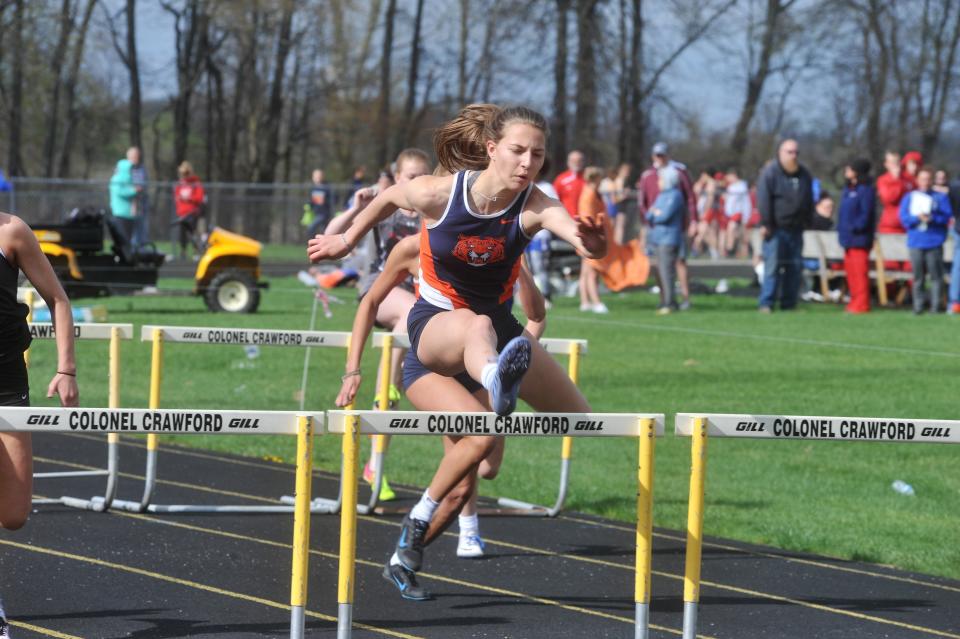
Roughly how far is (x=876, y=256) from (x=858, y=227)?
5.86 feet

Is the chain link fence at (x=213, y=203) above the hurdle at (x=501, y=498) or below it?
above

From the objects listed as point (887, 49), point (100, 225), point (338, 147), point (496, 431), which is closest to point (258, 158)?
point (338, 147)

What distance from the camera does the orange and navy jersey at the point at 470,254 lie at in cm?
538

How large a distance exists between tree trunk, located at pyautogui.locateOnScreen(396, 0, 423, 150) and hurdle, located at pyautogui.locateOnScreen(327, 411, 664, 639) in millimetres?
39591

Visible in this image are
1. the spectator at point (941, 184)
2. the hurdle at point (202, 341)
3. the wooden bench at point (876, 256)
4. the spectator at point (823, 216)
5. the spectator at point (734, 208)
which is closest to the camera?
the hurdle at point (202, 341)

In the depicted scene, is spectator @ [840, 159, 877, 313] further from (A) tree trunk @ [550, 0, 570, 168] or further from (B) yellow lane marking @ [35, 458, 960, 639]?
(A) tree trunk @ [550, 0, 570, 168]

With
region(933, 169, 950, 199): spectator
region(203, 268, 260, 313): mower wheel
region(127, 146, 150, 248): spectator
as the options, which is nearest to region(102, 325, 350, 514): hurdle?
region(203, 268, 260, 313): mower wheel

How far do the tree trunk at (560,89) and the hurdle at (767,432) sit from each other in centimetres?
3330

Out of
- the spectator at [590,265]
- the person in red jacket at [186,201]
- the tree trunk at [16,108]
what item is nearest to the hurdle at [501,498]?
the spectator at [590,265]

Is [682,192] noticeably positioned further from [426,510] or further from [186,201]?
[426,510]

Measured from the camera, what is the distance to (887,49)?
1630 inches

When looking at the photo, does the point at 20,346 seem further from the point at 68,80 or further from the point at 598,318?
the point at 68,80

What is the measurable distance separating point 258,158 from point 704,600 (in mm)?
41700

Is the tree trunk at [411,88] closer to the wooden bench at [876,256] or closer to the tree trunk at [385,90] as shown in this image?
the tree trunk at [385,90]
